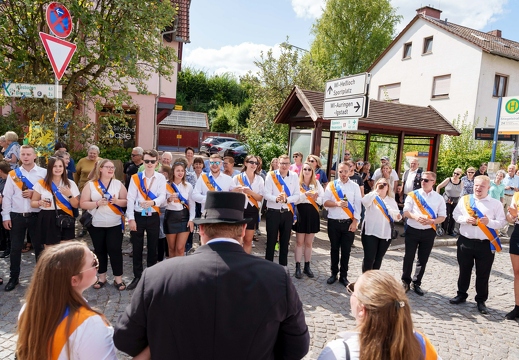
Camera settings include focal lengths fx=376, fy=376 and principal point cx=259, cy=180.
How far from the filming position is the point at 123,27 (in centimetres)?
875

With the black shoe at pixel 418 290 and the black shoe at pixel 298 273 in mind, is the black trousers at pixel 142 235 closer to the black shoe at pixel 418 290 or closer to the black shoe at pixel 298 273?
the black shoe at pixel 298 273

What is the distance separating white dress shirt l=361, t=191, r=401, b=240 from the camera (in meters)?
5.75

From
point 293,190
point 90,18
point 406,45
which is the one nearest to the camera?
point 293,190

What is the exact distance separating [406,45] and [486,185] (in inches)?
1009

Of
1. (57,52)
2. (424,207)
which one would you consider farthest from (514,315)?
(57,52)

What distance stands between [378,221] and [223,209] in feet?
13.6

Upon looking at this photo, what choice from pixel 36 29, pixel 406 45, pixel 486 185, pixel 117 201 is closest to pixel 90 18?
pixel 36 29

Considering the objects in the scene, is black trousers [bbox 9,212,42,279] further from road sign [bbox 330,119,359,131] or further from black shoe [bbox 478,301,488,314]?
black shoe [bbox 478,301,488,314]

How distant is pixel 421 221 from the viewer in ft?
18.6

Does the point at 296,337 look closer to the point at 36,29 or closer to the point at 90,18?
the point at 90,18

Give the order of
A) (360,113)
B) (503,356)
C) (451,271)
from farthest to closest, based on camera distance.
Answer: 1. (451,271)
2. (360,113)
3. (503,356)

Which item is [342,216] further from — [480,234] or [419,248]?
[480,234]


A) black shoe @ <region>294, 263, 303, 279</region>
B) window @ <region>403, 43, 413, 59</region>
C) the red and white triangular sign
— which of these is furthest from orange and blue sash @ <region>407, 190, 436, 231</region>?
window @ <region>403, 43, 413, 59</region>

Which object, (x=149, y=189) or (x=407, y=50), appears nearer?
(x=149, y=189)
